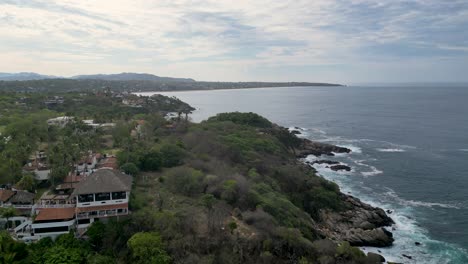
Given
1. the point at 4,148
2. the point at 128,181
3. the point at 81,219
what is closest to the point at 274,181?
the point at 128,181

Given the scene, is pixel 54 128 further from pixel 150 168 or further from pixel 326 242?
pixel 326 242

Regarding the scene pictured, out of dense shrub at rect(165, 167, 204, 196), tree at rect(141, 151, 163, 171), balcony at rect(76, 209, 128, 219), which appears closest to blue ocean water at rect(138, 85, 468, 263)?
dense shrub at rect(165, 167, 204, 196)

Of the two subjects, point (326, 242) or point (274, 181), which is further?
point (274, 181)

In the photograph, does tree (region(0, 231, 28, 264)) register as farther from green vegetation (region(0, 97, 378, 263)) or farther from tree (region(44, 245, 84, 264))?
tree (region(44, 245, 84, 264))

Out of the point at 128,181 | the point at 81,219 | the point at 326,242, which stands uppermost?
the point at 128,181

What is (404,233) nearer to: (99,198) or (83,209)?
(99,198)

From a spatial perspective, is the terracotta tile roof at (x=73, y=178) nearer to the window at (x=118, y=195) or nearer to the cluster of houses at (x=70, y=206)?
the cluster of houses at (x=70, y=206)
